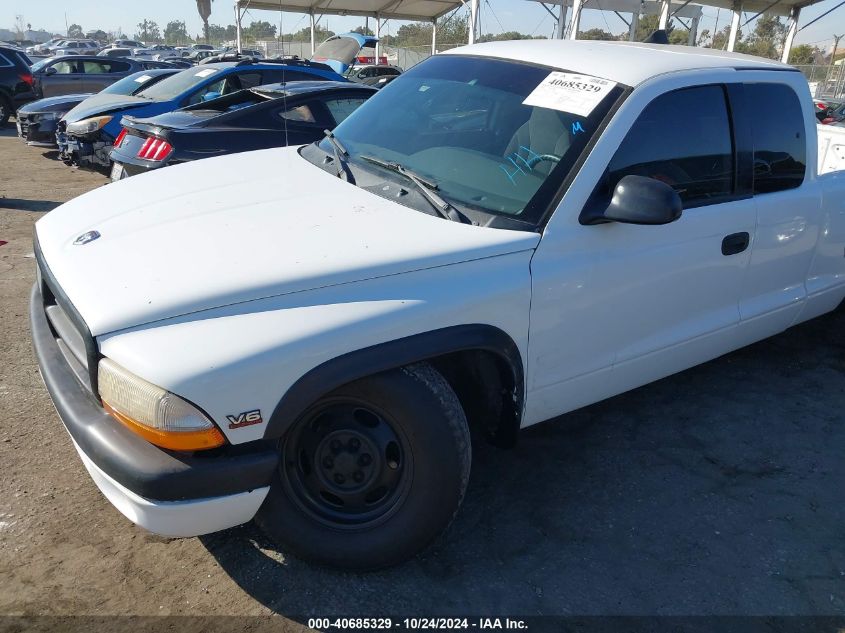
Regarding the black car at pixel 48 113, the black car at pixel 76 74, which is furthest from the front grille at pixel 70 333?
the black car at pixel 76 74

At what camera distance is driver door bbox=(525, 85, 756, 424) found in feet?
8.79

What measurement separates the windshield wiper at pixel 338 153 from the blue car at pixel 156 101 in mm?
5512

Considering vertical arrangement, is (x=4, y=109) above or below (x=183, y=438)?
below

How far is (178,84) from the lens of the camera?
9.18 m

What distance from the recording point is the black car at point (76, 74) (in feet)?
53.5

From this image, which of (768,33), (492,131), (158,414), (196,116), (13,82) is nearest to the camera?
(158,414)

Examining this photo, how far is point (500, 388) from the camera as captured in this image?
8.79 feet

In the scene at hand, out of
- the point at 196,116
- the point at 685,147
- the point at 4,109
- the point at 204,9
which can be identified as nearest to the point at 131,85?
the point at 196,116

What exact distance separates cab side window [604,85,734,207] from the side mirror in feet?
0.54

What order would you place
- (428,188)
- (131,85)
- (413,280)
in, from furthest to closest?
(131,85) → (428,188) → (413,280)

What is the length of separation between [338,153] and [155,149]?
11.0ft

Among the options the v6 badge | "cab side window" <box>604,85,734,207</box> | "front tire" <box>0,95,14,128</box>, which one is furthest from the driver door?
"front tire" <box>0,95,14,128</box>

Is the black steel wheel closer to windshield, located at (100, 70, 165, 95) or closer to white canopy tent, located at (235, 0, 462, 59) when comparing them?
windshield, located at (100, 70, 165, 95)

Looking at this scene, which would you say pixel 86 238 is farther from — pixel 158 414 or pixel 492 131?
pixel 492 131
